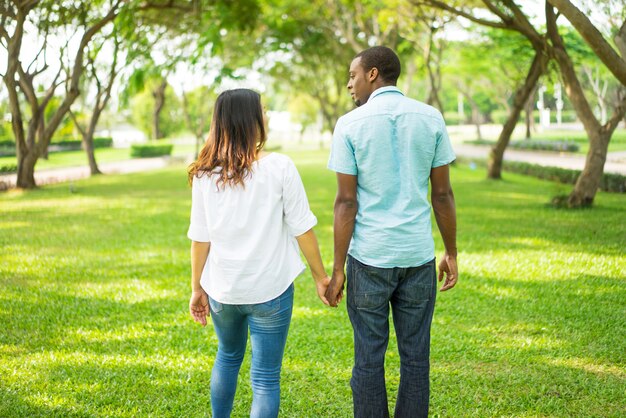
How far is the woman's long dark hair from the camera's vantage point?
106 inches

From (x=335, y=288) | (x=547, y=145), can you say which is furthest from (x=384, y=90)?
(x=547, y=145)

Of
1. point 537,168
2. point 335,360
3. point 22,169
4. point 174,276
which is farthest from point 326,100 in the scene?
point 335,360

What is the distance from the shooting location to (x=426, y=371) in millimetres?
2986

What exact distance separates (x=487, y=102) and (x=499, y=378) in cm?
5483

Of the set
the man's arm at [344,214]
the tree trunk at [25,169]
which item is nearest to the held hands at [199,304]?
the man's arm at [344,214]

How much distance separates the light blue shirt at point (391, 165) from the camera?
2.73 metres

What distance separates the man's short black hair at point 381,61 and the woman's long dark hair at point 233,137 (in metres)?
0.52

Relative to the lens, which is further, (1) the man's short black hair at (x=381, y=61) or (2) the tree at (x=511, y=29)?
(2) the tree at (x=511, y=29)

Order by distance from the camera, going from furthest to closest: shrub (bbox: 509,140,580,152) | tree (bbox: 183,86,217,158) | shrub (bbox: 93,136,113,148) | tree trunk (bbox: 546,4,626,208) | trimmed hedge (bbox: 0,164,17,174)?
1. shrub (bbox: 93,136,113,148)
2. tree (bbox: 183,86,217,158)
3. shrub (bbox: 509,140,580,152)
4. trimmed hedge (bbox: 0,164,17,174)
5. tree trunk (bbox: 546,4,626,208)

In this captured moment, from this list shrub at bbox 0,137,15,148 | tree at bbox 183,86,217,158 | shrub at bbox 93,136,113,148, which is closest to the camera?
shrub at bbox 0,137,15,148

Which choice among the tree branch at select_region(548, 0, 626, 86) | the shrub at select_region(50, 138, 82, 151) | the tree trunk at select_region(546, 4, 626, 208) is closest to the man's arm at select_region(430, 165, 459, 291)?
the tree branch at select_region(548, 0, 626, 86)

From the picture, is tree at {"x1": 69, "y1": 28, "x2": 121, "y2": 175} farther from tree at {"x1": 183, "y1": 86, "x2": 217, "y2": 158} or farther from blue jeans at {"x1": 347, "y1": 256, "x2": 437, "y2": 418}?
blue jeans at {"x1": 347, "y1": 256, "x2": 437, "y2": 418}

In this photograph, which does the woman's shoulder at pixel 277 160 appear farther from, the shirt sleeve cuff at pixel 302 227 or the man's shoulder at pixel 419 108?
the man's shoulder at pixel 419 108

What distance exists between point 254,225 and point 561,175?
56.8 ft
